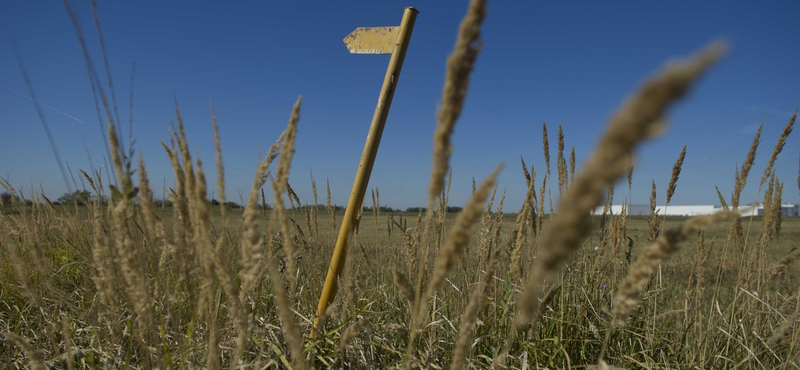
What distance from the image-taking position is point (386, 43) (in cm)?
207

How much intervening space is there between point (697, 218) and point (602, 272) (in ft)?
7.08

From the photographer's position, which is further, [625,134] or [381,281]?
[381,281]

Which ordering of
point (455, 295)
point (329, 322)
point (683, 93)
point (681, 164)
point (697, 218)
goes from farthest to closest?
point (455, 295) < point (681, 164) < point (329, 322) < point (697, 218) < point (683, 93)

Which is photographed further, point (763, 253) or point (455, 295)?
point (455, 295)

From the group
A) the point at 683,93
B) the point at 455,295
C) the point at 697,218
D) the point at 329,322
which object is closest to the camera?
the point at 683,93

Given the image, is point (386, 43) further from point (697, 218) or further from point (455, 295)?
point (697, 218)

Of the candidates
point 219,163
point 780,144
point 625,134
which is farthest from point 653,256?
point 780,144

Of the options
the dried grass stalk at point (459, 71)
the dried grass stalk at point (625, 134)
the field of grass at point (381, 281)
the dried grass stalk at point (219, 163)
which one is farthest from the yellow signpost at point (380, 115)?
the dried grass stalk at point (625, 134)

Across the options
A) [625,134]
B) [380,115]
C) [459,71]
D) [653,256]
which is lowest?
[653,256]

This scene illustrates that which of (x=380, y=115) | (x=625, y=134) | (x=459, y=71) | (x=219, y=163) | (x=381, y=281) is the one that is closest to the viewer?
(x=625, y=134)

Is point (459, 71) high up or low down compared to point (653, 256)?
up

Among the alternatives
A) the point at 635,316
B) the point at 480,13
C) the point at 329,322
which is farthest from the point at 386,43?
the point at 635,316

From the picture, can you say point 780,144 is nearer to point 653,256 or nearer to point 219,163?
point 653,256

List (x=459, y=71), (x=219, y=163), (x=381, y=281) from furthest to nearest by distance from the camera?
(x=381, y=281) < (x=219, y=163) < (x=459, y=71)
